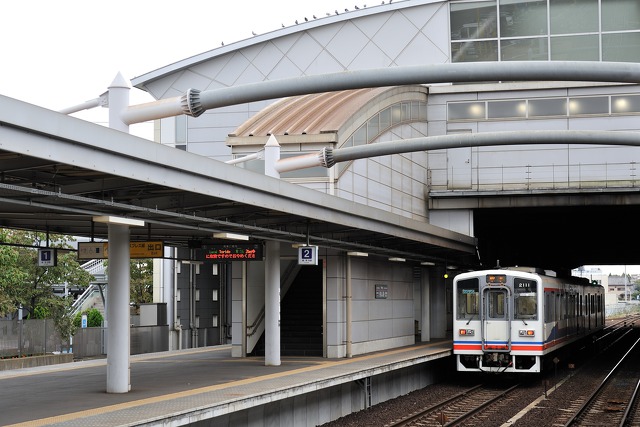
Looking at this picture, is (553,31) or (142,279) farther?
(142,279)

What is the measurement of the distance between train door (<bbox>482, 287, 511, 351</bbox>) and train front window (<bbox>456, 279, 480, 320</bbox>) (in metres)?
0.27

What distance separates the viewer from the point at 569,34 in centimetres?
3556

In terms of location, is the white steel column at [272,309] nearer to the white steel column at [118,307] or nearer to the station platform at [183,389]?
the station platform at [183,389]

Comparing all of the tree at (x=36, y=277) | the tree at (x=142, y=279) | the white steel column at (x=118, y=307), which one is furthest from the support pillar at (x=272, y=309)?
the tree at (x=142, y=279)

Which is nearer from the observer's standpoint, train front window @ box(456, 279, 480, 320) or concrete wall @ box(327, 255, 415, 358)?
concrete wall @ box(327, 255, 415, 358)

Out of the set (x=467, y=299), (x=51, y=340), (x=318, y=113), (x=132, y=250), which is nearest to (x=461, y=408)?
(x=467, y=299)

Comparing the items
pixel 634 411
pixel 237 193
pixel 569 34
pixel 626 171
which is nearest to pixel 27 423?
pixel 237 193

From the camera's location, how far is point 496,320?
23109 millimetres

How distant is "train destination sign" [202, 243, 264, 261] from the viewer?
18.8 metres

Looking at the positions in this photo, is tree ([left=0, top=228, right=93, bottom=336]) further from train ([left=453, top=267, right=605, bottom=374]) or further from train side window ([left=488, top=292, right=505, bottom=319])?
train side window ([left=488, top=292, right=505, bottom=319])

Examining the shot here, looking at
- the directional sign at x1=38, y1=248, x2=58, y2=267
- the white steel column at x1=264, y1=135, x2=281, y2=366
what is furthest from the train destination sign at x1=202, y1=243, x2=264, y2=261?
the directional sign at x1=38, y1=248, x2=58, y2=267

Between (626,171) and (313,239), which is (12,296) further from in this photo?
(626,171)

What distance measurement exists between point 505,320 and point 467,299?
3.96ft

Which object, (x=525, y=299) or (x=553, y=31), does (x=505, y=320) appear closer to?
(x=525, y=299)
